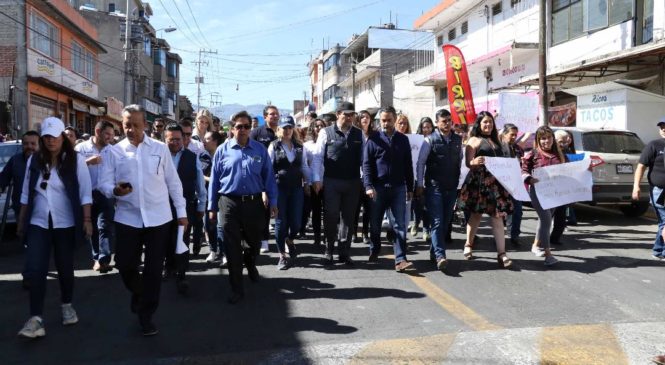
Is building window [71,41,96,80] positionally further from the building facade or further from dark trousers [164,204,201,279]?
dark trousers [164,204,201,279]

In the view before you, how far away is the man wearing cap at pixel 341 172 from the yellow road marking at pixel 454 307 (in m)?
1.20

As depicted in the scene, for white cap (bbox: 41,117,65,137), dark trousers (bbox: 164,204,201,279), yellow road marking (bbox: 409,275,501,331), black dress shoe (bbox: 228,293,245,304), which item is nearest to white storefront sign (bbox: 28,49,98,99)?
dark trousers (bbox: 164,204,201,279)

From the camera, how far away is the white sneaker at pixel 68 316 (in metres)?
4.69

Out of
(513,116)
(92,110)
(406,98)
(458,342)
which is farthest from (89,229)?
(406,98)

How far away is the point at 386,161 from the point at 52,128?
3576 millimetres

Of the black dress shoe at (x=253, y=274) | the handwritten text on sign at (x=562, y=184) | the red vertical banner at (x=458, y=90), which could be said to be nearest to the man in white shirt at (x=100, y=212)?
the black dress shoe at (x=253, y=274)

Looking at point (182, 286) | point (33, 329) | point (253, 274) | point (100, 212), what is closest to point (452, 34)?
point (100, 212)

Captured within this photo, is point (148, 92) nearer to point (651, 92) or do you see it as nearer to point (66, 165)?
point (651, 92)

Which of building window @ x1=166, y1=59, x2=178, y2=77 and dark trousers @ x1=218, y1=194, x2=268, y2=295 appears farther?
building window @ x1=166, y1=59, x2=178, y2=77

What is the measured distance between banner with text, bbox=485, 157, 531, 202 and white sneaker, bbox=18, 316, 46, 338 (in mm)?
4935

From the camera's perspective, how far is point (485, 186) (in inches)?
268

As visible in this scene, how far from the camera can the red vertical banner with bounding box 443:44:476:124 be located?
1662 cm

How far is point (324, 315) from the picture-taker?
4.86 metres

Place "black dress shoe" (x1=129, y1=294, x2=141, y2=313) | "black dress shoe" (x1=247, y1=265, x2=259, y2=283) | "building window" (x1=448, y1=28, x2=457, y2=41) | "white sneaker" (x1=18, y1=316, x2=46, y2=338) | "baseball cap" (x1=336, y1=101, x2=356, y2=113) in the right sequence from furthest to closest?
"building window" (x1=448, y1=28, x2=457, y2=41)
"baseball cap" (x1=336, y1=101, x2=356, y2=113)
"black dress shoe" (x1=247, y1=265, x2=259, y2=283)
"black dress shoe" (x1=129, y1=294, x2=141, y2=313)
"white sneaker" (x1=18, y1=316, x2=46, y2=338)
